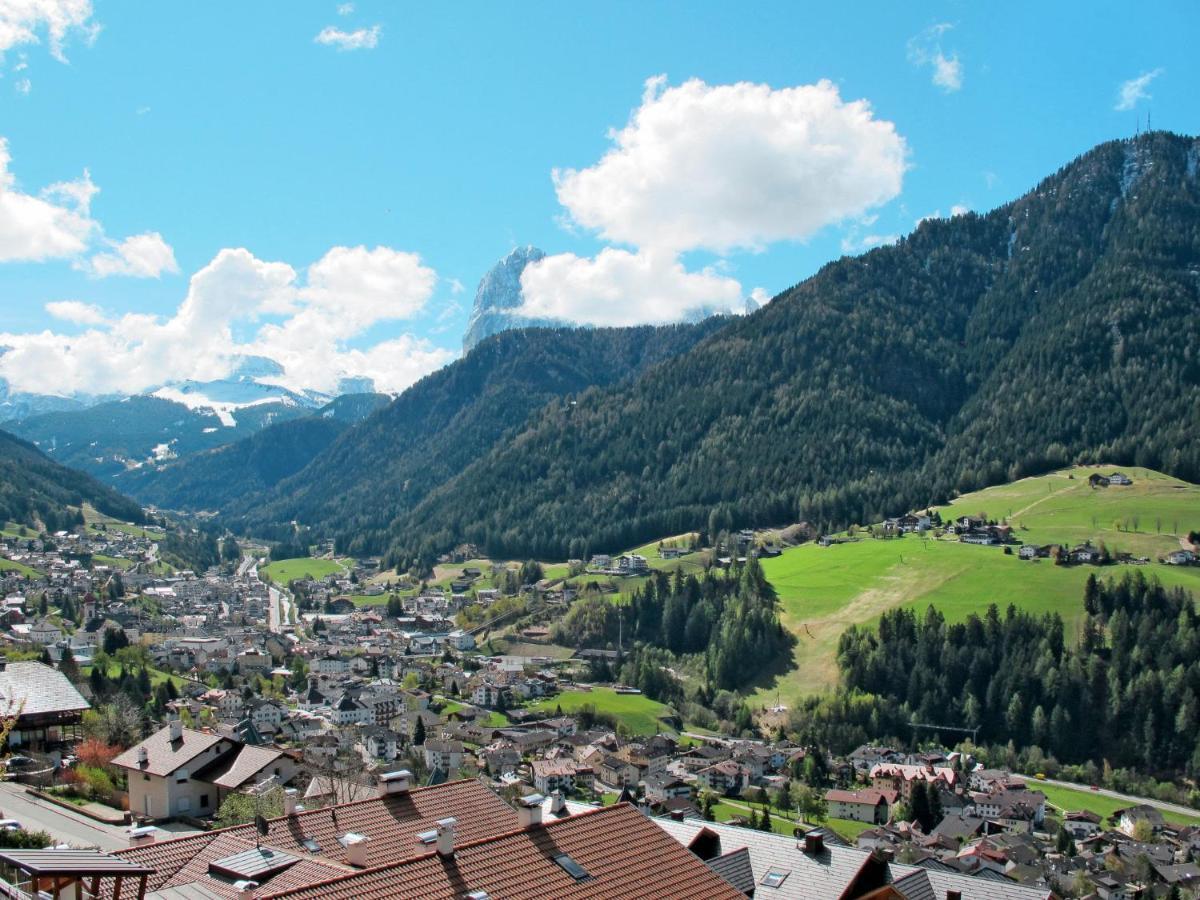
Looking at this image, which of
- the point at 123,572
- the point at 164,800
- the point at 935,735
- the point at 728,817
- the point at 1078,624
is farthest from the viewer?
the point at 123,572

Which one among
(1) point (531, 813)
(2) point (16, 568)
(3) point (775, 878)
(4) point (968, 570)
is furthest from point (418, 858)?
(2) point (16, 568)

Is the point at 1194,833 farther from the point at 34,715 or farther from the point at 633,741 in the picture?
the point at 34,715

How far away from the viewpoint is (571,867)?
18.4m

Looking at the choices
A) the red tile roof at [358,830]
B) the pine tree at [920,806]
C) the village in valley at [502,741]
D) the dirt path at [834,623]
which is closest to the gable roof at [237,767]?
the village in valley at [502,741]

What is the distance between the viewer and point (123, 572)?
634ft

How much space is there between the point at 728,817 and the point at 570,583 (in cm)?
10114

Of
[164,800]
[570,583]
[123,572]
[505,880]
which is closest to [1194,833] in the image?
[164,800]

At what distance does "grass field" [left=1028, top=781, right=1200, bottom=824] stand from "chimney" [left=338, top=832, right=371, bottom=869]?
259 feet

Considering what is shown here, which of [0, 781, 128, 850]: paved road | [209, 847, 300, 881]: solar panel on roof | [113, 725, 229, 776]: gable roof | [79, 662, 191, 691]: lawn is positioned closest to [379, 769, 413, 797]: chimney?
[209, 847, 300, 881]: solar panel on roof

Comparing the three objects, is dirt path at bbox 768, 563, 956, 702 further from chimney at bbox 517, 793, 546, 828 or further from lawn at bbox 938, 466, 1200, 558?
chimney at bbox 517, 793, 546, 828

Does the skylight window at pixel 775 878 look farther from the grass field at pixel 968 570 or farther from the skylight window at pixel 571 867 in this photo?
the grass field at pixel 968 570

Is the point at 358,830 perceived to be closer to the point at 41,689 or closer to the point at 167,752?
the point at 167,752

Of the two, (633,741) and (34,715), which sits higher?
(34,715)

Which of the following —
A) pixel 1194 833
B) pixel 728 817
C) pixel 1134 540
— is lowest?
pixel 1194 833
